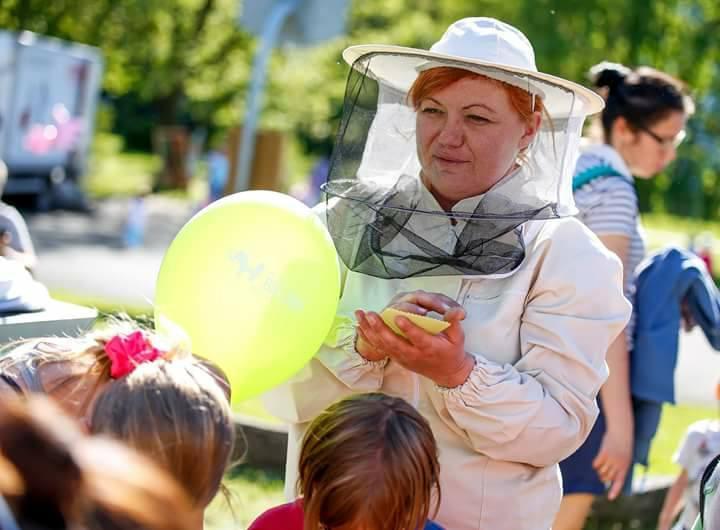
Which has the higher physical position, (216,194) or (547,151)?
(547,151)

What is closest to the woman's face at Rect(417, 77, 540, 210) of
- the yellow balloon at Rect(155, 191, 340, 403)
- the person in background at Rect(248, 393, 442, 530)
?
the yellow balloon at Rect(155, 191, 340, 403)

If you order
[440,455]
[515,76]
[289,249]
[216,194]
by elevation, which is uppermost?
[515,76]

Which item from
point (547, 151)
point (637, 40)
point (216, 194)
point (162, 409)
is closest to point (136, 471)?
point (162, 409)

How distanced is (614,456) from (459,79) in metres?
1.62

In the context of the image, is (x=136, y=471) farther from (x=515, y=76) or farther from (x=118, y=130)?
(x=118, y=130)

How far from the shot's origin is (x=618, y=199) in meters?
3.77

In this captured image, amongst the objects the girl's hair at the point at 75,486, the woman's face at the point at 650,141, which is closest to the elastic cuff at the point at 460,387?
the girl's hair at the point at 75,486

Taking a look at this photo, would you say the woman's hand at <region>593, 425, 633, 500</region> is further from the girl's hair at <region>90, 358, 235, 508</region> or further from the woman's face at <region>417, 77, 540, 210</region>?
the girl's hair at <region>90, 358, 235, 508</region>

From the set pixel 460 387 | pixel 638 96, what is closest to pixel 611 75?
pixel 638 96

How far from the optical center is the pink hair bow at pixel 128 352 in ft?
6.97

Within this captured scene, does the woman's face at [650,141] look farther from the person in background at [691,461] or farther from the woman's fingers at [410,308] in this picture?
the woman's fingers at [410,308]

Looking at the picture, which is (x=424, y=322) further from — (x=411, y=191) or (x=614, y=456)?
(x=614, y=456)

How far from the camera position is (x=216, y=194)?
17.8 meters

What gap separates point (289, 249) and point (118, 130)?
42.5 m
